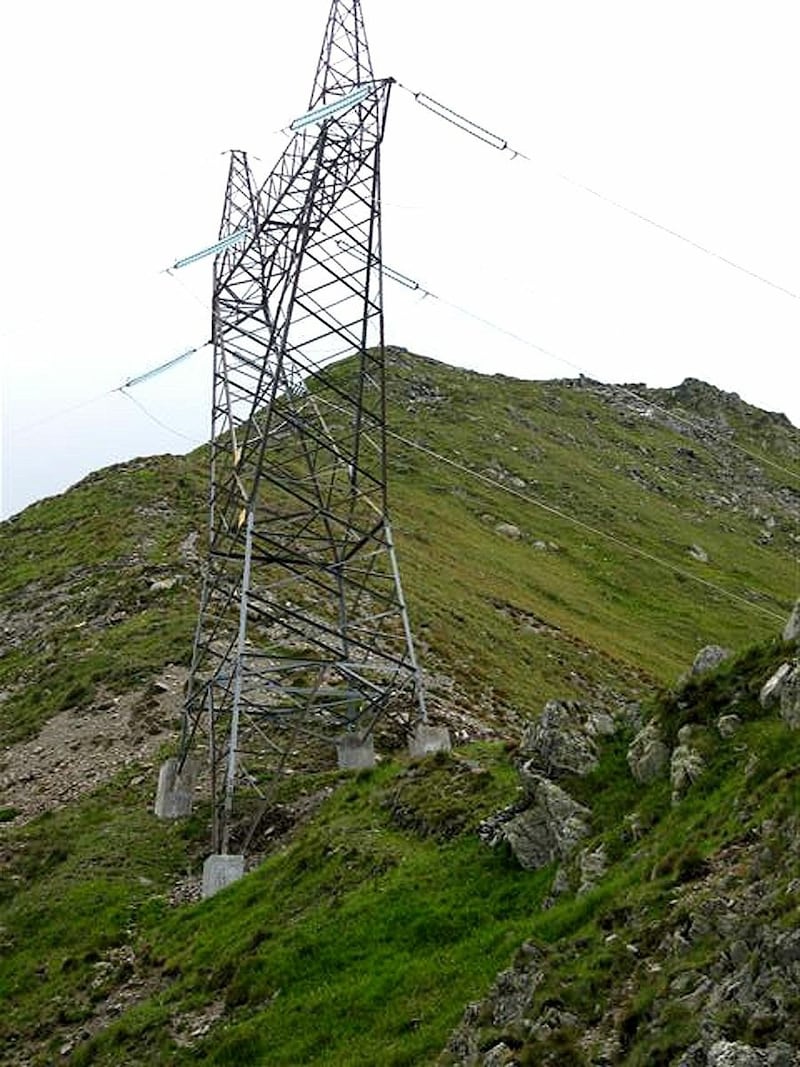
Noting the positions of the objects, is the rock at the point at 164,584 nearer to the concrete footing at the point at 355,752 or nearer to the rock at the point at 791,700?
A: the concrete footing at the point at 355,752

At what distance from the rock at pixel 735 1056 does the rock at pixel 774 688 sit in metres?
6.73

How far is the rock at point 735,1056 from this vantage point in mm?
8805

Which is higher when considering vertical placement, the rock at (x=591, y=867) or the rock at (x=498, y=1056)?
the rock at (x=591, y=867)

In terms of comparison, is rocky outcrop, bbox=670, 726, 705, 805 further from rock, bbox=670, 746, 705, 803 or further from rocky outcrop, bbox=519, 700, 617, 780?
rocky outcrop, bbox=519, 700, 617, 780

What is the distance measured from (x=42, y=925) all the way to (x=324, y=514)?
1108 cm

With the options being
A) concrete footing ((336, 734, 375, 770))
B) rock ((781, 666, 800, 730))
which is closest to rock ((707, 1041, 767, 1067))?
rock ((781, 666, 800, 730))

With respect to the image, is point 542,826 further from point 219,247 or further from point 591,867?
point 219,247

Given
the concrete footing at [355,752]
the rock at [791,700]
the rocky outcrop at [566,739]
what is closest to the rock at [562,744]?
the rocky outcrop at [566,739]

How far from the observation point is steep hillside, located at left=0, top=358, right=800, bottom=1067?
449 inches

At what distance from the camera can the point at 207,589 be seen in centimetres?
2966

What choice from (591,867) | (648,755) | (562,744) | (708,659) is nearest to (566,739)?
(562,744)

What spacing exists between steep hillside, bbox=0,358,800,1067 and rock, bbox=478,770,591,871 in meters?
0.12

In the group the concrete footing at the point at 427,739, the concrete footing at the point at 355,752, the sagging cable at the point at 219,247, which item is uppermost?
the sagging cable at the point at 219,247

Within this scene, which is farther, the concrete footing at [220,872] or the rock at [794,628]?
the concrete footing at [220,872]
